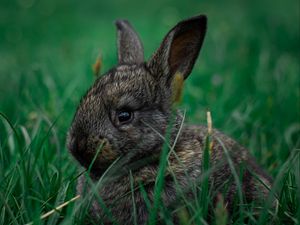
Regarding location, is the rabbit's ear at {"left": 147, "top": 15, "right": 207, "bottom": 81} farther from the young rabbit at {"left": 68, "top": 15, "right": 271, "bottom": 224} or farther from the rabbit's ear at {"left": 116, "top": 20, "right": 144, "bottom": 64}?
the rabbit's ear at {"left": 116, "top": 20, "right": 144, "bottom": 64}

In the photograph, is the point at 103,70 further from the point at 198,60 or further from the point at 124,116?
the point at 124,116

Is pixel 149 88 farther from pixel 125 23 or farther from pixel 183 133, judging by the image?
pixel 125 23

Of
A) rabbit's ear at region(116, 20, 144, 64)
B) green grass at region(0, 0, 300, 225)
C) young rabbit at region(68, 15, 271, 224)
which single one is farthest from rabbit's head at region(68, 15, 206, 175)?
rabbit's ear at region(116, 20, 144, 64)

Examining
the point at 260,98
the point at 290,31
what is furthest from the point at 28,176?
the point at 290,31

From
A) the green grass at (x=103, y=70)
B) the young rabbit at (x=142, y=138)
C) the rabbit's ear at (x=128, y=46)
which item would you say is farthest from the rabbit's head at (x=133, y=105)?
the rabbit's ear at (x=128, y=46)

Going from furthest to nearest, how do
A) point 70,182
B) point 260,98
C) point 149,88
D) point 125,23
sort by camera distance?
point 260,98
point 125,23
point 149,88
point 70,182

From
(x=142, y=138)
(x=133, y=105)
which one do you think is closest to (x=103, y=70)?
(x=133, y=105)

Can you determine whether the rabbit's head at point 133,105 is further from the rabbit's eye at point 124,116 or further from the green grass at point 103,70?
the green grass at point 103,70
